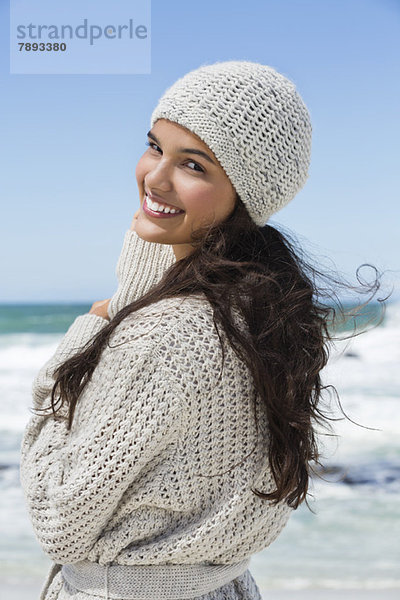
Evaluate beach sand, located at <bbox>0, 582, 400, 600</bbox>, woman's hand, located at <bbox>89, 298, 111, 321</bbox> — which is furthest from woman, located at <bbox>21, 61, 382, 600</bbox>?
beach sand, located at <bbox>0, 582, 400, 600</bbox>

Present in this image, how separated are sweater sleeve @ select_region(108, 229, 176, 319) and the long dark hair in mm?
319

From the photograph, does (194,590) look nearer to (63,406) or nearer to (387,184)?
(63,406)

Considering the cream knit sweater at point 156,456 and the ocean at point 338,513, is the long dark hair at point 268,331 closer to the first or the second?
the cream knit sweater at point 156,456

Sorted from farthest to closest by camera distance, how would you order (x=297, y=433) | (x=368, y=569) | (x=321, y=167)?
(x=321, y=167), (x=368, y=569), (x=297, y=433)

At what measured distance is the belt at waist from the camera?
138cm

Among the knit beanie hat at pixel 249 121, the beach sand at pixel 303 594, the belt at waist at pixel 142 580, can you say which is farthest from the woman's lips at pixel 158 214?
the beach sand at pixel 303 594

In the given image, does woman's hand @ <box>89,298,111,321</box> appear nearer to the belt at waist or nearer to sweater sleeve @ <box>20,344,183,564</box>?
sweater sleeve @ <box>20,344,183,564</box>

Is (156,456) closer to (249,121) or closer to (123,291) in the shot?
(123,291)

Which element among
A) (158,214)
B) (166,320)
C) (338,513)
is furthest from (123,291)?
(338,513)

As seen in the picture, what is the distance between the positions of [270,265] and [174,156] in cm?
31

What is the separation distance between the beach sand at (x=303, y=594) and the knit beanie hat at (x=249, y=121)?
10.0 ft

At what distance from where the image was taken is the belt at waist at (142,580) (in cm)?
138

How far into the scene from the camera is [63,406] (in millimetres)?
1451

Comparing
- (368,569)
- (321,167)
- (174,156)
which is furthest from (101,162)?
(174,156)
